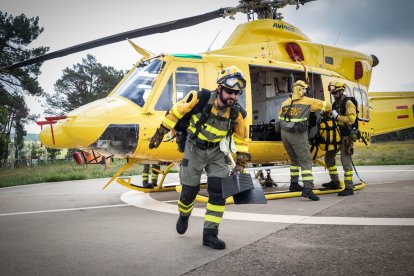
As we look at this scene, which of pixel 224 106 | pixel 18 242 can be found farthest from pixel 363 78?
pixel 18 242

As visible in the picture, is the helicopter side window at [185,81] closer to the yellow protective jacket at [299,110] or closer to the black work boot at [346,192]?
the yellow protective jacket at [299,110]

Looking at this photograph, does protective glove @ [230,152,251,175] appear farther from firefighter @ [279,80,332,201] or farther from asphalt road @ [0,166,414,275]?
firefighter @ [279,80,332,201]

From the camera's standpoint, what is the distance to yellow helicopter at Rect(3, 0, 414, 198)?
528 centimetres

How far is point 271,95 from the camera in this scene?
8.27 m

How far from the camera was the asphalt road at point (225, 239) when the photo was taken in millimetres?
2660

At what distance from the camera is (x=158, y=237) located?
367 centimetres

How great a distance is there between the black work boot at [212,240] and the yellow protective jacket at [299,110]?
331 centimetres

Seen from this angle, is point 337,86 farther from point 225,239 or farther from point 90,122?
point 90,122

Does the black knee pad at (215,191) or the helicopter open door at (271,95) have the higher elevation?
the helicopter open door at (271,95)

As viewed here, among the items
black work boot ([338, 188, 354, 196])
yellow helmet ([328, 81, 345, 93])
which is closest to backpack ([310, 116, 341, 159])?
yellow helmet ([328, 81, 345, 93])

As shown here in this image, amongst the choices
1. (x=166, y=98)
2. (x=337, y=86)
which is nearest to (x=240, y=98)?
(x=166, y=98)

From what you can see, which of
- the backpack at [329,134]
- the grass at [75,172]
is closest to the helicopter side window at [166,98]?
the grass at [75,172]

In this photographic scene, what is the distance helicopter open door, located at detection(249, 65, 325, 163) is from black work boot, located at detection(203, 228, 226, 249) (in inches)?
152

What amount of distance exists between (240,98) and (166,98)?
1.48 metres
